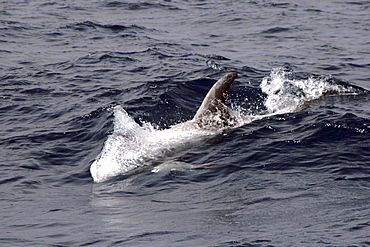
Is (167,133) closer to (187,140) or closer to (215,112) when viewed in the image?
(187,140)

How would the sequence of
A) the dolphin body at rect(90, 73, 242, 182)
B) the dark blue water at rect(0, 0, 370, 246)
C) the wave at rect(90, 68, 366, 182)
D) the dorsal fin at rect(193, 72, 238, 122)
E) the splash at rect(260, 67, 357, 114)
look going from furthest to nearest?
the splash at rect(260, 67, 357, 114) → the dorsal fin at rect(193, 72, 238, 122) → the dolphin body at rect(90, 73, 242, 182) → the wave at rect(90, 68, 366, 182) → the dark blue water at rect(0, 0, 370, 246)

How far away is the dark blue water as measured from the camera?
741 cm

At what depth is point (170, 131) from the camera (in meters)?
11.8

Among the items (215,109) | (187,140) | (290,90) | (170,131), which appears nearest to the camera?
(187,140)

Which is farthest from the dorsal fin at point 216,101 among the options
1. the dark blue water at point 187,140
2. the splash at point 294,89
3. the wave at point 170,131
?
the splash at point 294,89

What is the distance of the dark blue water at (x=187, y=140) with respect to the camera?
7.41 metres

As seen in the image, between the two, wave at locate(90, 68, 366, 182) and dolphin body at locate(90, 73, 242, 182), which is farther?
dolphin body at locate(90, 73, 242, 182)

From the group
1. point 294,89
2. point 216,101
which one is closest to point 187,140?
point 216,101

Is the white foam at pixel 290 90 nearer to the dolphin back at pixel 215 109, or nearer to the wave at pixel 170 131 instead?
the wave at pixel 170 131

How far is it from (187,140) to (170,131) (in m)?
0.64

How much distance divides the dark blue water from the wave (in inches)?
4.4

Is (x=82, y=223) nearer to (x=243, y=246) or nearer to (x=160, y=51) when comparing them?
(x=243, y=246)

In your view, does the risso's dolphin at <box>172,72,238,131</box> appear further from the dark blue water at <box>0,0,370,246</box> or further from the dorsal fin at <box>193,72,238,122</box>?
the dark blue water at <box>0,0,370,246</box>

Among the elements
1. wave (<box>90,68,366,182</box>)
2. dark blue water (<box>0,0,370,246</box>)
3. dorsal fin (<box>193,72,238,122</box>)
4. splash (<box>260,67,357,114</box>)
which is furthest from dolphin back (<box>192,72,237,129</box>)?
splash (<box>260,67,357,114</box>)
